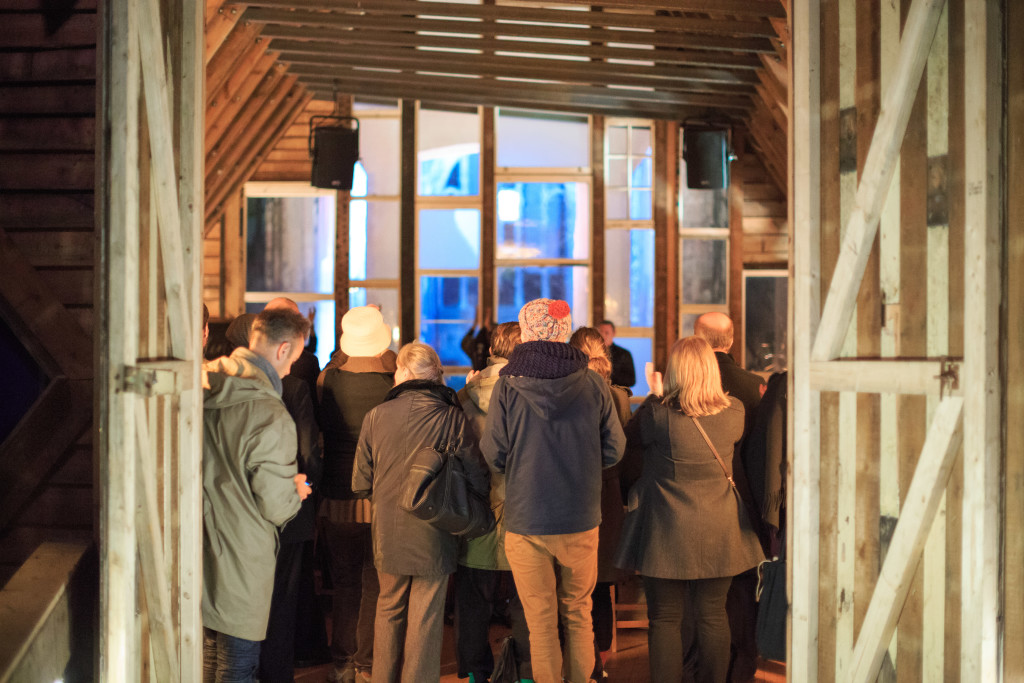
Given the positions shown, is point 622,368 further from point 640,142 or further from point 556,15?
point 640,142

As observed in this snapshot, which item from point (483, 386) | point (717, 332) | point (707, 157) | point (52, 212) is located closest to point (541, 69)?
point (707, 157)

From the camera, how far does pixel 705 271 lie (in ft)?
29.7

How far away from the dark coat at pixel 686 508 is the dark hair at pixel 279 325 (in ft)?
4.79

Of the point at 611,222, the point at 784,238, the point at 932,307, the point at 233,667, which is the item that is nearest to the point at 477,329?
the point at 611,222

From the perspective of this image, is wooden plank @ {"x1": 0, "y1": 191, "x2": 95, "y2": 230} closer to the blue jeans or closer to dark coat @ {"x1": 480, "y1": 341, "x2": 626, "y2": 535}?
the blue jeans

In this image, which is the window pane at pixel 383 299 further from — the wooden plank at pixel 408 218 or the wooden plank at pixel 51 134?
the wooden plank at pixel 51 134

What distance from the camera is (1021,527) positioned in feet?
8.93

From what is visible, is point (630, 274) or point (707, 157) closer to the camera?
point (707, 157)

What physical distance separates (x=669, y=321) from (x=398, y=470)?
19.0 feet

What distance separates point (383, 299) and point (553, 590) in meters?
5.92

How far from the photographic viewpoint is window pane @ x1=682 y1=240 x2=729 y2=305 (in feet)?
29.7

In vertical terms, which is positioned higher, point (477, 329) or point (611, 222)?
point (611, 222)

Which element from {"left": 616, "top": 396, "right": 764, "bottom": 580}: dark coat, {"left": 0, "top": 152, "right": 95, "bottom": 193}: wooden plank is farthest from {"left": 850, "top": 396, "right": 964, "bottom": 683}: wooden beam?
{"left": 0, "top": 152, "right": 95, "bottom": 193}: wooden plank

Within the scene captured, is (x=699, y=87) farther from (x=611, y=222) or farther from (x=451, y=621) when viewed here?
(x=451, y=621)
